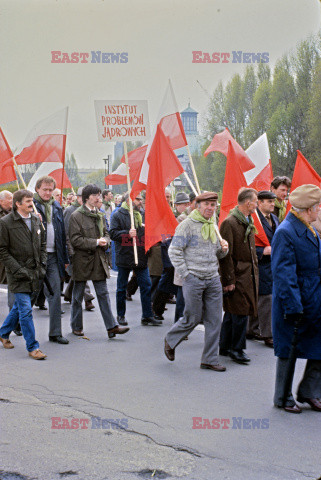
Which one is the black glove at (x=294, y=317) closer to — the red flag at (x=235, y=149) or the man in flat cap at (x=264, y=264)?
the man in flat cap at (x=264, y=264)

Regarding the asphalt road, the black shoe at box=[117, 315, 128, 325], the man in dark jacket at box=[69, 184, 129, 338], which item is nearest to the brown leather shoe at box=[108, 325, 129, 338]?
the man in dark jacket at box=[69, 184, 129, 338]

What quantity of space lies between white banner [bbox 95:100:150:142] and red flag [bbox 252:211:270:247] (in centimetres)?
197

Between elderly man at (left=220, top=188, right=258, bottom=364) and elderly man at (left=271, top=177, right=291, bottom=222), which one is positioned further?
elderly man at (left=271, top=177, right=291, bottom=222)

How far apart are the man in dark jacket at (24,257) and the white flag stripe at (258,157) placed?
4198 millimetres

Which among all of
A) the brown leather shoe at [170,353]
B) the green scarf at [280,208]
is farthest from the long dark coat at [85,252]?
the green scarf at [280,208]

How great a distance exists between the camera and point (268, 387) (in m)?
5.73

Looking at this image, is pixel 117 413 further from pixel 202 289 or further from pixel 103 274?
pixel 103 274

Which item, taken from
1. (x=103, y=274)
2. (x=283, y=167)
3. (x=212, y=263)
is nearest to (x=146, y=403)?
(x=212, y=263)

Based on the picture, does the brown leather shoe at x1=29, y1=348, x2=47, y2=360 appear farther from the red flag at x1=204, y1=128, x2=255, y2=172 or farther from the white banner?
the red flag at x1=204, y1=128, x2=255, y2=172

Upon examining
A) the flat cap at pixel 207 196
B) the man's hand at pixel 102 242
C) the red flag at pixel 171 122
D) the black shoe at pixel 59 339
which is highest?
the red flag at pixel 171 122

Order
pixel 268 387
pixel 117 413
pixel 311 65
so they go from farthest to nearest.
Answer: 1. pixel 311 65
2. pixel 268 387
3. pixel 117 413

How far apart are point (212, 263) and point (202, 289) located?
11.4 inches

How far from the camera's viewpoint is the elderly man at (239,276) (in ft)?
22.0

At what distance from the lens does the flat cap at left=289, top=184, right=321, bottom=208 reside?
16.8 ft
